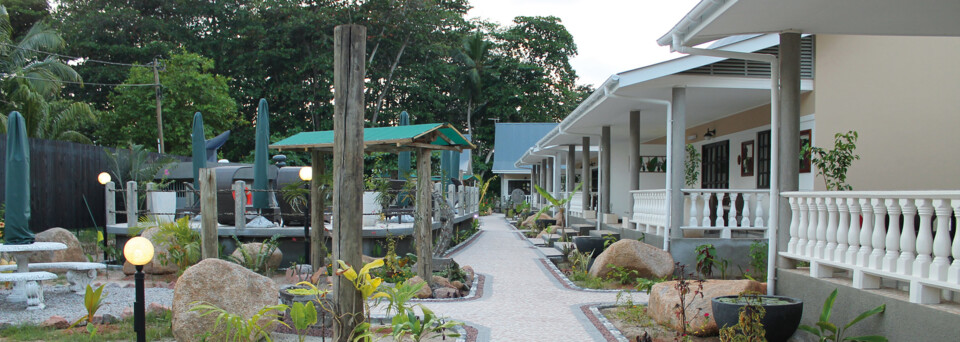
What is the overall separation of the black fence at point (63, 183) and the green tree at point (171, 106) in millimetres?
11121

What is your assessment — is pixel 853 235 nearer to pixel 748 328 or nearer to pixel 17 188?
pixel 748 328

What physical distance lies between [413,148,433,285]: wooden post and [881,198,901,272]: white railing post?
5.29 m

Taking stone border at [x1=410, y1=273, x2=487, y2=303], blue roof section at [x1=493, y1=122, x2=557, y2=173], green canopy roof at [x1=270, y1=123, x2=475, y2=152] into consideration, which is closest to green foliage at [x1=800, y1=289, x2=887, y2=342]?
stone border at [x1=410, y1=273, x2=487, y2=303]

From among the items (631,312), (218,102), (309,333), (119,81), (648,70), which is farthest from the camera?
(119,81)

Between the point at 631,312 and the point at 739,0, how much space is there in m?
3.58

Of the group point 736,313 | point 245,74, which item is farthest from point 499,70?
point 736,313

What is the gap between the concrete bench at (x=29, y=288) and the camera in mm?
7578

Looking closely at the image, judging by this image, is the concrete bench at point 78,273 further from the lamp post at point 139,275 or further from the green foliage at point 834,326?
the green foliage at point 834,326

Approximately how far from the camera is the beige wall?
28.0ft

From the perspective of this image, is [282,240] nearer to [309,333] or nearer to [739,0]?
[309,333]

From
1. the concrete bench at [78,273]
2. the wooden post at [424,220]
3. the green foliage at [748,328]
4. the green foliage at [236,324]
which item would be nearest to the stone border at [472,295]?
the wooden post at [424,220]

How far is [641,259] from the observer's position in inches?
369

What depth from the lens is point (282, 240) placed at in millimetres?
11867

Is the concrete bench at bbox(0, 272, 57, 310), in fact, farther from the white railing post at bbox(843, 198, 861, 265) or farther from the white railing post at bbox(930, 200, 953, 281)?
the white railing post at bbox(930, 200, 953, 281)
